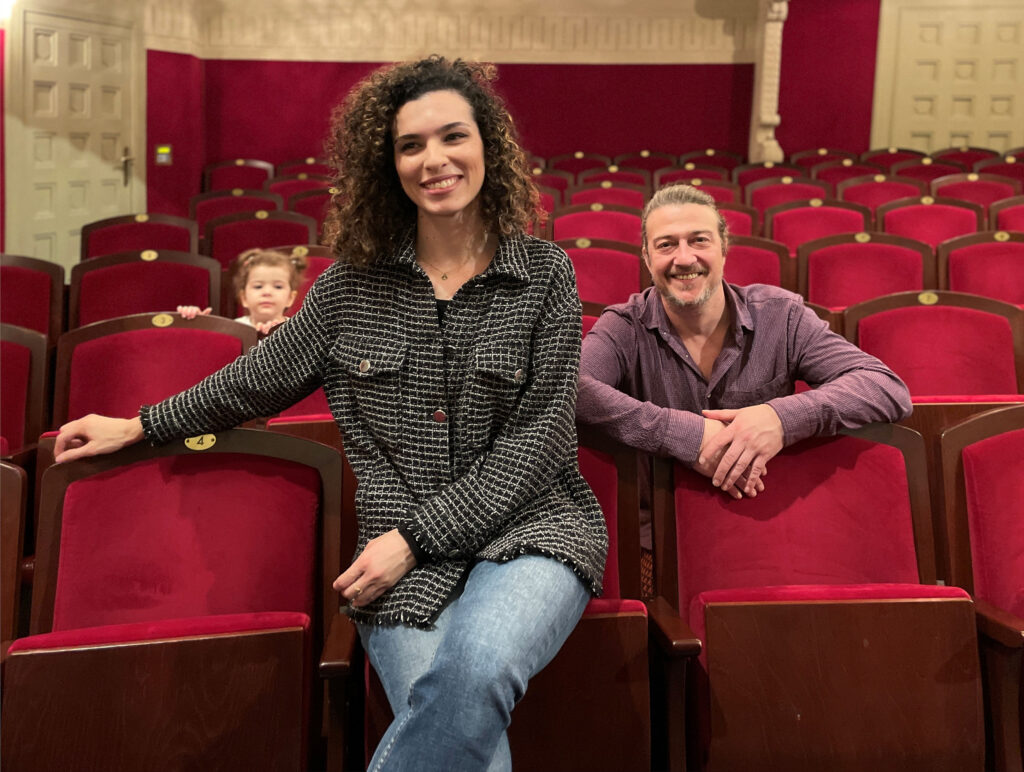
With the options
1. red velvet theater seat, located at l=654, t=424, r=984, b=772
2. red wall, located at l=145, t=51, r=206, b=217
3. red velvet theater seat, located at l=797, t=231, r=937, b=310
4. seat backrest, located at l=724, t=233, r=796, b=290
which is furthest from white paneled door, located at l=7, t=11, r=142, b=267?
red velvet theater seat, located at l=654, t=424, r=984, b=772

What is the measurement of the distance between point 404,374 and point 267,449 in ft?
0.74

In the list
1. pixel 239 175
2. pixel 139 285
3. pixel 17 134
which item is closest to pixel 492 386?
pixel 139 285

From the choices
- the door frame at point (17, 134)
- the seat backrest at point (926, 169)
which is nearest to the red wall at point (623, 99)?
the seat backrest at point (926, 169)

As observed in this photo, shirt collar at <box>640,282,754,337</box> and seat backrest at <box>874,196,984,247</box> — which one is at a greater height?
seat backrest at <box>874,196,984,247</box>

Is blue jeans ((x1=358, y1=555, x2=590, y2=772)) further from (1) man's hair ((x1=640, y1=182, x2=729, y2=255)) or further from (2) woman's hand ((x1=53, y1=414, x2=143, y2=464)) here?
(1) man's hair ((x1=640, y1=182, x2=729, y2=255))

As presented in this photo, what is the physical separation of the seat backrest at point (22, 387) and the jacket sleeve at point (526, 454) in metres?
1.01

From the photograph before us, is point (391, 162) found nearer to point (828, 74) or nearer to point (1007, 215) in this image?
point (1007, 215)

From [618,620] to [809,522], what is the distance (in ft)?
1.13

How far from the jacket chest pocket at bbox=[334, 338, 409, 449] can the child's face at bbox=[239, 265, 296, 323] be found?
1107 millimetres

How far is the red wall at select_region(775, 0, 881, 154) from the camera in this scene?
6.50 meters

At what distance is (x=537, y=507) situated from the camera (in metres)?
1.07

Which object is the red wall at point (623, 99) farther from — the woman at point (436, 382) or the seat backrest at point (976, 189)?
the woman at point (436, 382)

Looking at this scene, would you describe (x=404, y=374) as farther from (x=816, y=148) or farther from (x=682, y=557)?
(x=816, y=148)

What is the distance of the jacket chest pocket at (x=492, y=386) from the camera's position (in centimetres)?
105
